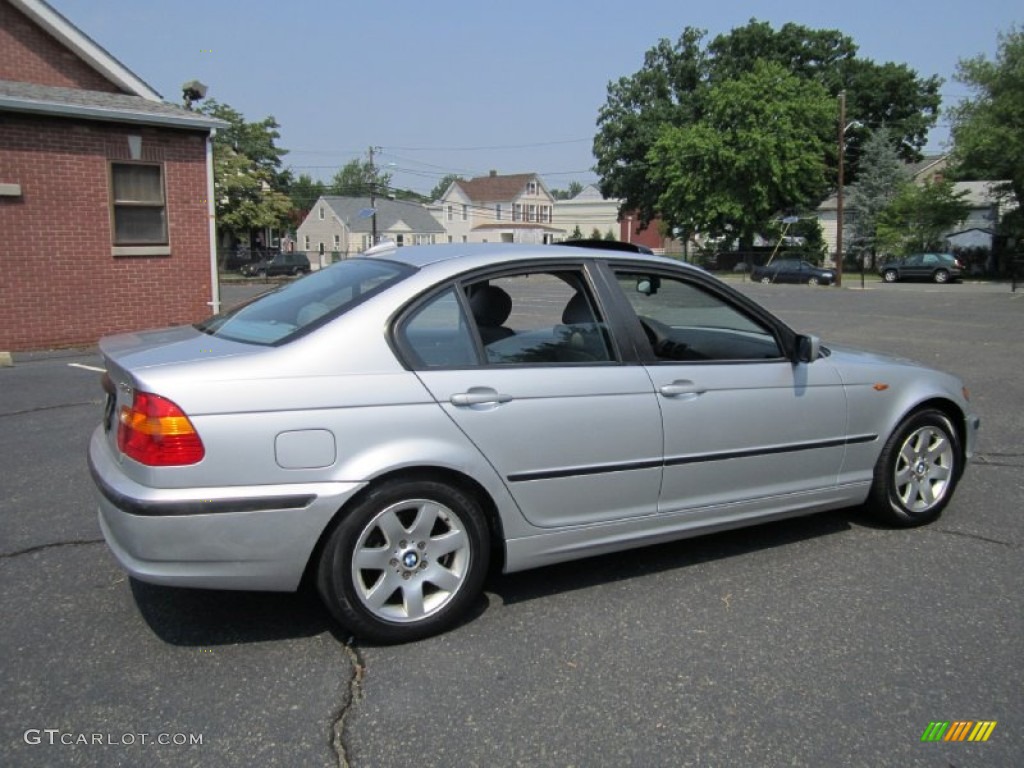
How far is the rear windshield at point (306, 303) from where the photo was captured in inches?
131

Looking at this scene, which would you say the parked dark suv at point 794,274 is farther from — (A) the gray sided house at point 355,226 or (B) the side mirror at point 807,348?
(A) the gray sided house at point 355,226

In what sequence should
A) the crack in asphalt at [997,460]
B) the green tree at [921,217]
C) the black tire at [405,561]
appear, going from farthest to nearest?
the green tree at [921,217] < the crack in asphalt at [997,460] < the black tire at [405,561]

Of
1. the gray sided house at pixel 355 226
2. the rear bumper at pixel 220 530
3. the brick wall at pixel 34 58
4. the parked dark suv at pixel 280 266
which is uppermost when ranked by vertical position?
the gray sided house at pixel 355 226

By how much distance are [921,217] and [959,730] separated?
45.5 m

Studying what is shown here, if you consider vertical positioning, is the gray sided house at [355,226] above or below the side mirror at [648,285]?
above

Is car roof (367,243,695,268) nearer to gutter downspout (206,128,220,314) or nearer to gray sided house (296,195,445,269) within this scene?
gutter downspout (206,128,220,314)

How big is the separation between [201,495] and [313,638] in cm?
78

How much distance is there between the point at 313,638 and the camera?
3.23m

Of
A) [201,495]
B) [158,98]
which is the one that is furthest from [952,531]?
[158,98]

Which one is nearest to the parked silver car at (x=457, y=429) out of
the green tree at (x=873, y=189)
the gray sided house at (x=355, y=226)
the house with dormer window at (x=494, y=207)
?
the green tree at (x=873, y=189)

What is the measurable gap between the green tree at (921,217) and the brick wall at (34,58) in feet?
131

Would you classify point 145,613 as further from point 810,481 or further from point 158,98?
point 158,98

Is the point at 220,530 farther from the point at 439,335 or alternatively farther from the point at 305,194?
the point at 305,194

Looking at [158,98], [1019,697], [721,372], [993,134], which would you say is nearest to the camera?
[1019,697]
